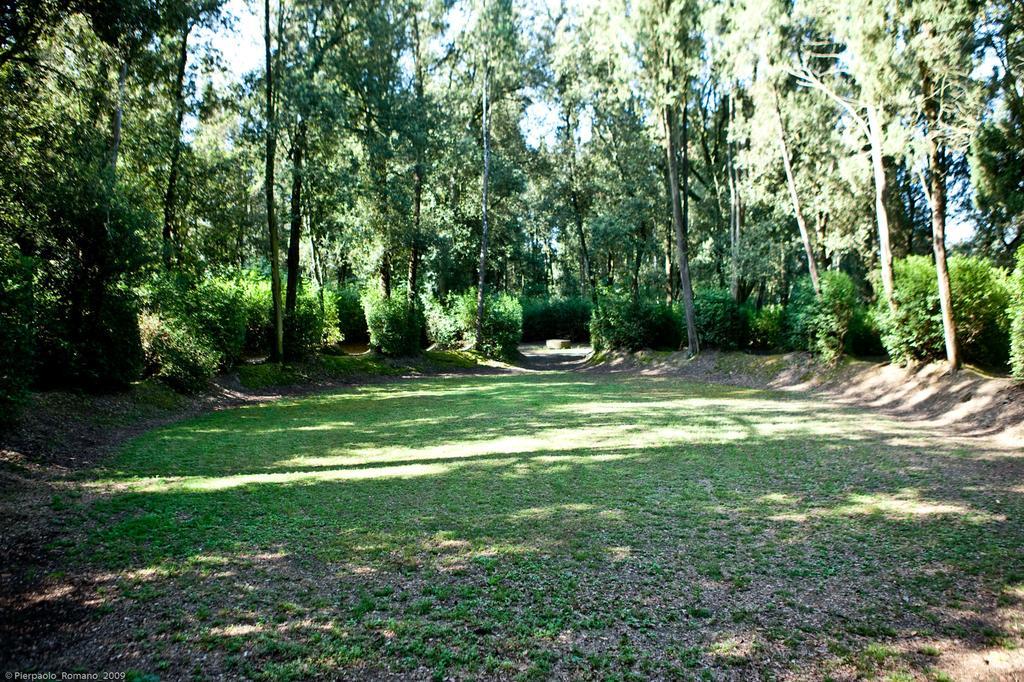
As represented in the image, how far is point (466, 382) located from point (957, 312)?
36.9ft

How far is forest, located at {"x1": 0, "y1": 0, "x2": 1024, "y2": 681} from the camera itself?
9.55 feet

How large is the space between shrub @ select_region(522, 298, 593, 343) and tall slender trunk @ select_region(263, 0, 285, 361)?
23542mm

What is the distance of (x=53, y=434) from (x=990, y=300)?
14476mm

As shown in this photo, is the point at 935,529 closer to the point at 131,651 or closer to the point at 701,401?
the point at 131,651

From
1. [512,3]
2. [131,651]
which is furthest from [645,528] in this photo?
[512,3]

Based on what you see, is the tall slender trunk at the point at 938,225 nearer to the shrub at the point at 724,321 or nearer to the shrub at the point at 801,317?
the shrub at the point at 801,317

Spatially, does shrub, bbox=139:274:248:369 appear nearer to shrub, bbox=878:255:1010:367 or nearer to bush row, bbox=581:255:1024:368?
bush row, bbox=581:255:1024:368

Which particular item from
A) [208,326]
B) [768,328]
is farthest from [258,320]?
[768,328]

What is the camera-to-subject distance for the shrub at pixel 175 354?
404 inches

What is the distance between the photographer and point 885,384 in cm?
1129

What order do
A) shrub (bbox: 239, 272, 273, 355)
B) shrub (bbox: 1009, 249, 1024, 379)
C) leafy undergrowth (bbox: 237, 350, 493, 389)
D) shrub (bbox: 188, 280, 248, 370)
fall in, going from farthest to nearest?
shrub (bbox: 239, 272, 273, 355) < leafy undergrowth (bbox: 237, 350, 493, 389) < shrub (bbox: 188, 280, 248, 370) < shrub (bbox: 1009, 249, 1024, 379)

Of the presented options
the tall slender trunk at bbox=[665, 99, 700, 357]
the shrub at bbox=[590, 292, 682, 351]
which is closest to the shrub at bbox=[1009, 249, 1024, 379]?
the tall slender trunk at bbox=[665, 99, 700, 357]

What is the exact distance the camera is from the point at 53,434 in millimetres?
6746

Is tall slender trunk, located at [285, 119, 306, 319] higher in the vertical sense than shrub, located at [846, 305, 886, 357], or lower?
higher
